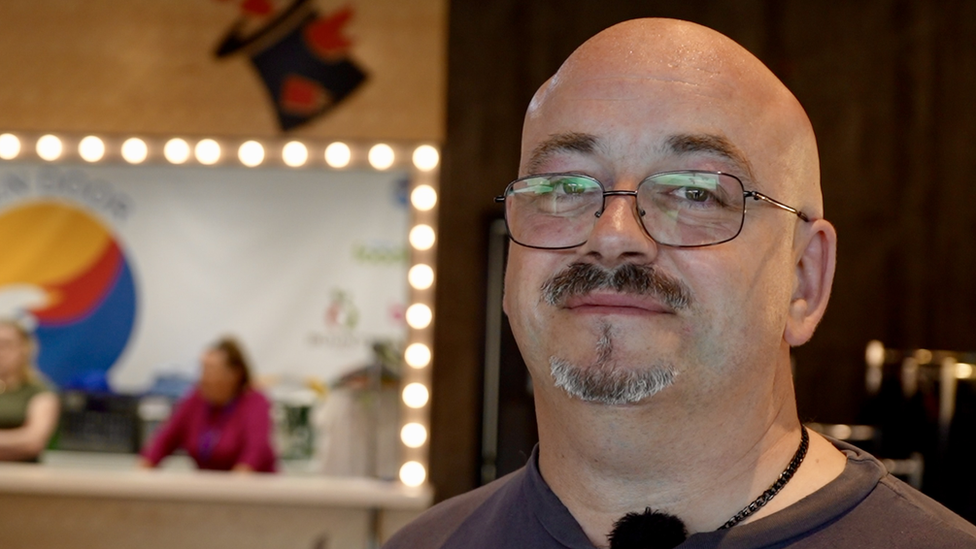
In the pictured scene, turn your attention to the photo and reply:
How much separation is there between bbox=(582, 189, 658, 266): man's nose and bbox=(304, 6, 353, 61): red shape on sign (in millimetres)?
2590

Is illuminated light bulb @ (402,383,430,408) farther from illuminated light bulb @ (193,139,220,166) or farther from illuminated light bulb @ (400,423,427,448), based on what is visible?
illuminated light bulb @ (193,139,220,166)

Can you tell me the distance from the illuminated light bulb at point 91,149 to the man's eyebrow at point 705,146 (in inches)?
113

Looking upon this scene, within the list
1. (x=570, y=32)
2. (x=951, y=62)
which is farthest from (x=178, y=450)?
(x=951, y=62)

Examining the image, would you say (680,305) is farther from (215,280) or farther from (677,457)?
(215,280)

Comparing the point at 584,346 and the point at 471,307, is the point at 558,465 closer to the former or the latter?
the point at 584,346

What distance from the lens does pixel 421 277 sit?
3.30 meters

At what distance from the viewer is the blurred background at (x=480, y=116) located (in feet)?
10.5

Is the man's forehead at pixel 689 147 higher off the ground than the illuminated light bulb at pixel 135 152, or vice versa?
the illuminated light bulb at pixel 135 152

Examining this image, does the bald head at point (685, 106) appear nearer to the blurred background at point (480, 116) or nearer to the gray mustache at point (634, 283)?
the gray mustache at point (634, 283)

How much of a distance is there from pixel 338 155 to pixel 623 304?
8.45 feet

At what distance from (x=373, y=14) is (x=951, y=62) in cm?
186

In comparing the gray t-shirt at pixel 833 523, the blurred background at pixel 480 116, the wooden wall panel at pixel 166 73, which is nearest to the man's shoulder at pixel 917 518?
the gray t-shirt at pixel 833 523

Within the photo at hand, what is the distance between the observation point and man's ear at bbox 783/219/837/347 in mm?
972

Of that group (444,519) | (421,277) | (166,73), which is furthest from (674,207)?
(166,73)
